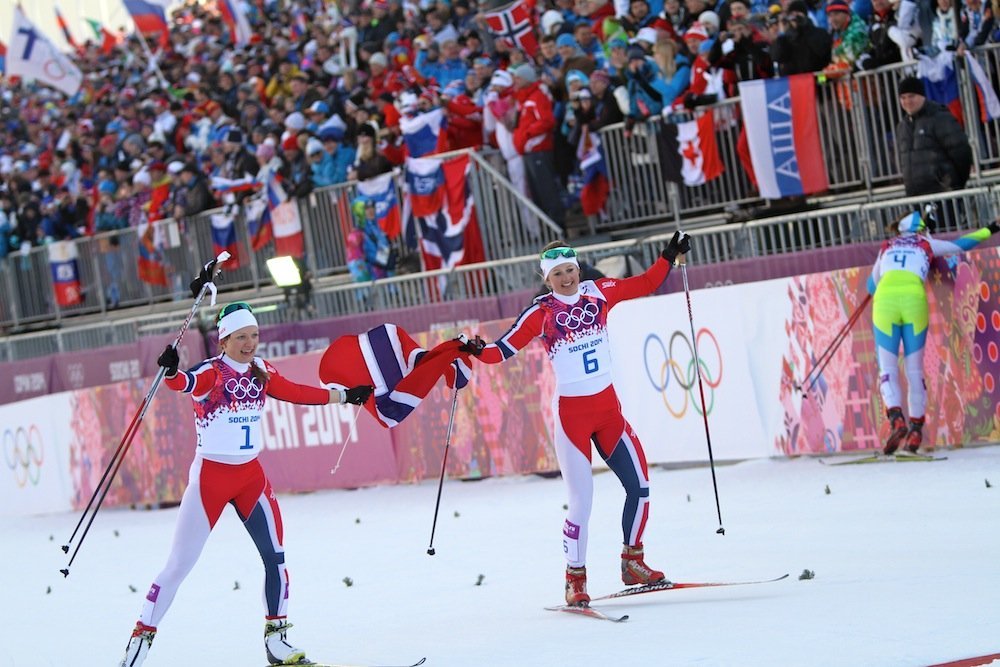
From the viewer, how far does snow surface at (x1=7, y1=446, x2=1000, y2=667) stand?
716 cm

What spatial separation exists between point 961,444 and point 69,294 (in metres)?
15.3

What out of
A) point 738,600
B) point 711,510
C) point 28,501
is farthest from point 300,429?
point 738,600

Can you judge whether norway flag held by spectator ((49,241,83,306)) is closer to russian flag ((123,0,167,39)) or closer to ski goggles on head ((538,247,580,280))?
russian flag ((123,0,167,39))

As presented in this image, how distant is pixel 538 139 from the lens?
688 inches

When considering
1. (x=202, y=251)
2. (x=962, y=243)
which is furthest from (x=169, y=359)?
(x=202, y=251)

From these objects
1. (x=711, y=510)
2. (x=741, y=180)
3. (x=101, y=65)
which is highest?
(x=101, y=65)

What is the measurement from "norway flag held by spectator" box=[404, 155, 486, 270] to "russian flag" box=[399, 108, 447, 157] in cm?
40

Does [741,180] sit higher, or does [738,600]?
[741,180]

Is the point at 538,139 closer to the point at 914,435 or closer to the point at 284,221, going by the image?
the point at 284,221

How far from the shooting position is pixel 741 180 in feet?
52.8

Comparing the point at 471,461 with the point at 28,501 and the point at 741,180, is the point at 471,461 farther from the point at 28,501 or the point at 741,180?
the point at 28,501

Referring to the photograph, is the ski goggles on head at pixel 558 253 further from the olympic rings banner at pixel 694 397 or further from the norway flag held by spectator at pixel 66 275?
the norway flag held by spectator at pixel 66 275

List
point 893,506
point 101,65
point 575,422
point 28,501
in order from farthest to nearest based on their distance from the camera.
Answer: point 101,65
point 28,501
point 893,506
point 575,422

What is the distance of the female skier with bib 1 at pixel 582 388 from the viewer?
29.6 feet
